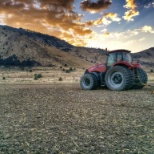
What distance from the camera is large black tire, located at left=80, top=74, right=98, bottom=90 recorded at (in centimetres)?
1877

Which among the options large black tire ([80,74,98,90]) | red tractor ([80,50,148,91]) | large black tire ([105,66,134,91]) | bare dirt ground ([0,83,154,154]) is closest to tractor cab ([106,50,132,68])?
red tractor ([80,50,148,91])

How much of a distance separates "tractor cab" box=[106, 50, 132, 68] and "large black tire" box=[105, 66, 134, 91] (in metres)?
0.91

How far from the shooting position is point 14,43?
68.9 metres

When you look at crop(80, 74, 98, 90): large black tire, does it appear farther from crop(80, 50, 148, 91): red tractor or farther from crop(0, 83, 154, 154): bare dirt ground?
crop(0, 83, 154, 154): bare dirt ground

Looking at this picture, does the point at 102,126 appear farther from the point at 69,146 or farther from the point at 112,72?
the point at 112,72

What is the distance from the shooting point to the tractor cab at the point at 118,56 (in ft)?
58.4

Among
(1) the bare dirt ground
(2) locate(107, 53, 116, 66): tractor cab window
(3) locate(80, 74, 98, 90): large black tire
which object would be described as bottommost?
(1) the bare dirt ground

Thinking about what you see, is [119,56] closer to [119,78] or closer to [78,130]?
[119,78]

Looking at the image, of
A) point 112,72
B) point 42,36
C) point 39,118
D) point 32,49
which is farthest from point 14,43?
point 39,118

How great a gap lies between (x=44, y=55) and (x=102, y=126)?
201 ft

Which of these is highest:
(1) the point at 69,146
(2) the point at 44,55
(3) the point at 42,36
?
(3) the point at 42,36

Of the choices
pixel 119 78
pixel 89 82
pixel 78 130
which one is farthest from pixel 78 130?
pixel 89 82

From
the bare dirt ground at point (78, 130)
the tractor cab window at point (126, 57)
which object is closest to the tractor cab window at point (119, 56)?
the tractor cab window at point (126, 57)

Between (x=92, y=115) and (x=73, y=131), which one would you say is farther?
(x=92, y=115)
